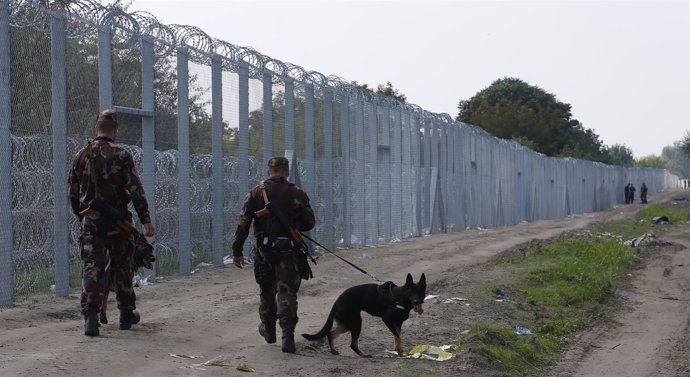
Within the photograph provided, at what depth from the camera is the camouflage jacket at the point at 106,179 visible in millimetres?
8641

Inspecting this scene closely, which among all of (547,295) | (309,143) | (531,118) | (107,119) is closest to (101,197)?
(107,119)

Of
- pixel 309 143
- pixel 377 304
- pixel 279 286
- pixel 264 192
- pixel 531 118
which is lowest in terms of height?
pixel 377 304

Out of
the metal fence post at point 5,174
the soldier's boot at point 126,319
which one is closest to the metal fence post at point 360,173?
the metal fence post at point 5,174

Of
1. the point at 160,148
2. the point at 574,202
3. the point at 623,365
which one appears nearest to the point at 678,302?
the point at 623,365

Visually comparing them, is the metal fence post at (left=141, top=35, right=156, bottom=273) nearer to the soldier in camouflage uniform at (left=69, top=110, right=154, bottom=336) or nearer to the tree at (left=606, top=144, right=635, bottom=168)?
the soldier in camouflage uniform at (left=69, top=110, right=154, bottom=336)

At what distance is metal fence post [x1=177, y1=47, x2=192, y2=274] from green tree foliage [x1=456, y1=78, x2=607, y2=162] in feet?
209

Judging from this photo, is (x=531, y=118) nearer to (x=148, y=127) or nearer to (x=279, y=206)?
(x=148, y=127)

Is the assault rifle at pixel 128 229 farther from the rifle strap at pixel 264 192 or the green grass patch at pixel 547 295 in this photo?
the green grass patch at pixel 547 295

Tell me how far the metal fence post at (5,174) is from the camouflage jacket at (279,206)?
3.10m

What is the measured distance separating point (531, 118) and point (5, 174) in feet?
245

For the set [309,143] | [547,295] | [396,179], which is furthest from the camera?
[396,179]

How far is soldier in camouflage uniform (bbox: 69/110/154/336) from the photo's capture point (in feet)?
28.1

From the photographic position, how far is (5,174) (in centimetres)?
1065

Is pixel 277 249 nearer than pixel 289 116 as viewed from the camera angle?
Yes
